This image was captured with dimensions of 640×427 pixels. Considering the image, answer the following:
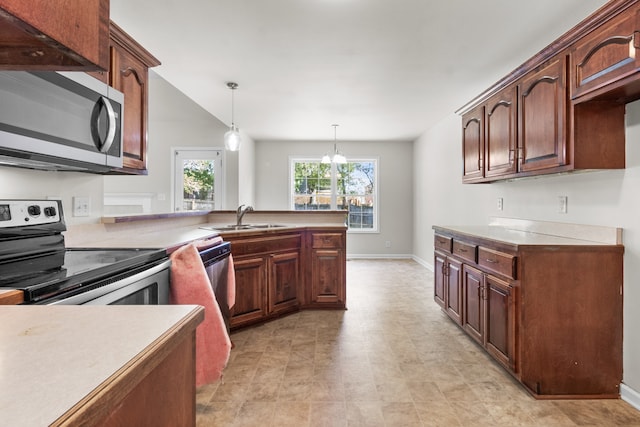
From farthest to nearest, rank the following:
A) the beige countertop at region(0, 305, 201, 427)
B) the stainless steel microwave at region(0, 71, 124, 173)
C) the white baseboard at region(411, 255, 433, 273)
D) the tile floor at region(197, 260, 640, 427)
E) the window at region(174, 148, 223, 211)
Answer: the window at region(174, 148, 223, 211) < the white baseboard at region(411, 255, 433, 273) < the tile floor at region(197, 260, 640, 427) < the stainless steel microwave at region(0, 71, 124, 173) < the beige countertop at region(0, 305, 201, 427)

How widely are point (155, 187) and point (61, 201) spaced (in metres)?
4.50

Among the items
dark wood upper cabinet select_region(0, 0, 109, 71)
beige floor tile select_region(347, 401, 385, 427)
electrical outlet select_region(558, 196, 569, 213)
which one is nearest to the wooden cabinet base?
dark wood upper cabinet select_region(0, 0, 109, 71)

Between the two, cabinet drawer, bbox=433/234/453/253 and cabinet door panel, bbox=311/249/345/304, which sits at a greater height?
cabinet drawer, bbox=433/234/453/253

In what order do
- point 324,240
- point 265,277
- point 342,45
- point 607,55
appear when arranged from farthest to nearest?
point 324,240 < point 265,277 < point 342,45 < point 607,55

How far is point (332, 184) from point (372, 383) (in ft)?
17.0

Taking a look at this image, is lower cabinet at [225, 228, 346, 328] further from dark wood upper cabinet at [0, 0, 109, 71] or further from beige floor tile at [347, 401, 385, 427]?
dark wood upper cabinet at [0, 0, 109, 71]

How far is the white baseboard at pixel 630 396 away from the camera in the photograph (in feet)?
6.19

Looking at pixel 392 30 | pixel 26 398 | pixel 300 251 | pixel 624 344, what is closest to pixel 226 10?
pixel 392 30

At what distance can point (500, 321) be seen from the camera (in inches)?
88.0

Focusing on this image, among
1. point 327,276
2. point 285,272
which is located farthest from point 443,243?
point 285,272

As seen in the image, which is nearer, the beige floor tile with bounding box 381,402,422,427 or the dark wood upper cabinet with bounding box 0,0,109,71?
the dark wood upper cabinet with bounding box 0,0,109,71

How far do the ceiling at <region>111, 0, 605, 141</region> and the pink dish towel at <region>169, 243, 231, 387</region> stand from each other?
1.62 m

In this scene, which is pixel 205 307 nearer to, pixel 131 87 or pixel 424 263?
pixel 131 87

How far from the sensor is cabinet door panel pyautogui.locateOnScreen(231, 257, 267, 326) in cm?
292
